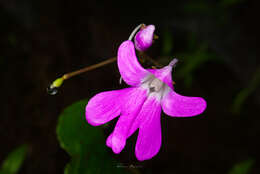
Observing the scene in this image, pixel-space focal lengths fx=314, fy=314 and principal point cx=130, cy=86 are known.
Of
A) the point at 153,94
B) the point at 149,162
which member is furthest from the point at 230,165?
the point at 153,94

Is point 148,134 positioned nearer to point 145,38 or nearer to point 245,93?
point 145,38

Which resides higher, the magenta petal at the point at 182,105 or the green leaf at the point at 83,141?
the magenta petal at the point at 182,105

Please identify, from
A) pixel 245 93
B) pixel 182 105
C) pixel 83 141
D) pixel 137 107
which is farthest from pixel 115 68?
pixel 182 105

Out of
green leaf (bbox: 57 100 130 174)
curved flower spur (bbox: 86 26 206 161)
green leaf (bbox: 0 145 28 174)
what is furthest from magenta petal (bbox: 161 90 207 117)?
green leaf (bbox: 0 145 28 174)

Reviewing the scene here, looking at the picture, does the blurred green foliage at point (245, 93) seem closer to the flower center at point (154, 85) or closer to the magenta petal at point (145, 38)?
the flower center at point (154, 85)

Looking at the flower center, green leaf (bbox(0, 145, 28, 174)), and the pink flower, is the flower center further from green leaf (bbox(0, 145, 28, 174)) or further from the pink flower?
green leaf (bbox(0, 145, 28, 174))

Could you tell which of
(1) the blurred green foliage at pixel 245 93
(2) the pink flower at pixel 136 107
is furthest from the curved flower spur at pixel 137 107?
(1) the blurred green foliage at pixel 245 93

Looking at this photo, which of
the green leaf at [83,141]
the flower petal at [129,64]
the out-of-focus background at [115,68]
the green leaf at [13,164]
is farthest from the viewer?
the out-of-focus background at [115,68]
